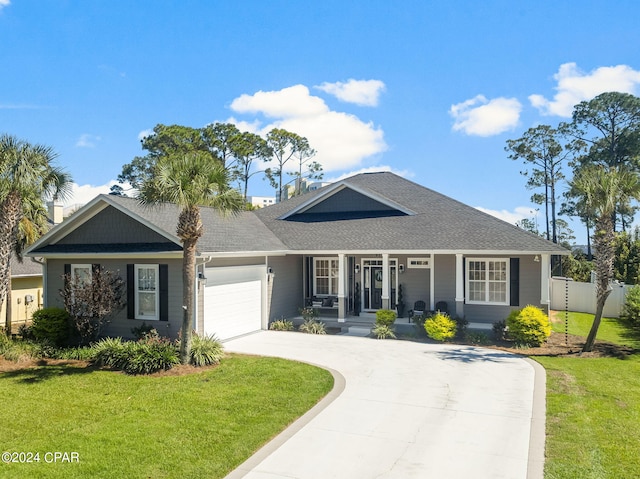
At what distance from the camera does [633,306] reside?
1822 cm

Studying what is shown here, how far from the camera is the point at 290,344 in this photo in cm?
1555

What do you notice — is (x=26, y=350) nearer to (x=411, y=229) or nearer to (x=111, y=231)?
(x=111, y=231)

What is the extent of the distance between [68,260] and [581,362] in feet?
54.6

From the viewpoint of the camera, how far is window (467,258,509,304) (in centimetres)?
1734

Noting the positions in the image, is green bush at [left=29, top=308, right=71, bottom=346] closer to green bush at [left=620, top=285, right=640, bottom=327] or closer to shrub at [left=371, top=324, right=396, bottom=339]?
shrub at [left=371, top=324, right=396, bottom=339]

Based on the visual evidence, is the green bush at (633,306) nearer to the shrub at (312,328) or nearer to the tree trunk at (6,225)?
the shrub at (312,328)

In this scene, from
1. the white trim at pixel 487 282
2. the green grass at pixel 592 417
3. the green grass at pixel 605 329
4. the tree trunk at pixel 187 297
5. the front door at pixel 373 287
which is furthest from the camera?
the front door at pixel 373 287

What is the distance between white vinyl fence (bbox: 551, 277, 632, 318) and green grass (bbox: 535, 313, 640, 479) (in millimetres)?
8144

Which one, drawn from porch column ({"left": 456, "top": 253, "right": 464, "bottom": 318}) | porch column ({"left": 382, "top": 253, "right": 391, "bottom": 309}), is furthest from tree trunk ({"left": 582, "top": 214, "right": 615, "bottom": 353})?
porch column ({"left": 382, "top": 253, "right": 391, "bottom": 309})

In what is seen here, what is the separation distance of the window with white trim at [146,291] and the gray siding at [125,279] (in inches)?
7.6

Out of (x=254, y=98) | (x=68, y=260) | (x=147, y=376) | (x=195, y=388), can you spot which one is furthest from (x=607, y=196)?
(x=254, y=98)

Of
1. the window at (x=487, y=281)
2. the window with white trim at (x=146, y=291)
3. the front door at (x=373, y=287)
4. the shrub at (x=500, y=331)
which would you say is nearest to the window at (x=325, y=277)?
the front door at (x=373, y=287)

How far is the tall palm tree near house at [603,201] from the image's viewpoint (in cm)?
1373

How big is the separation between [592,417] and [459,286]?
8.68 meters
